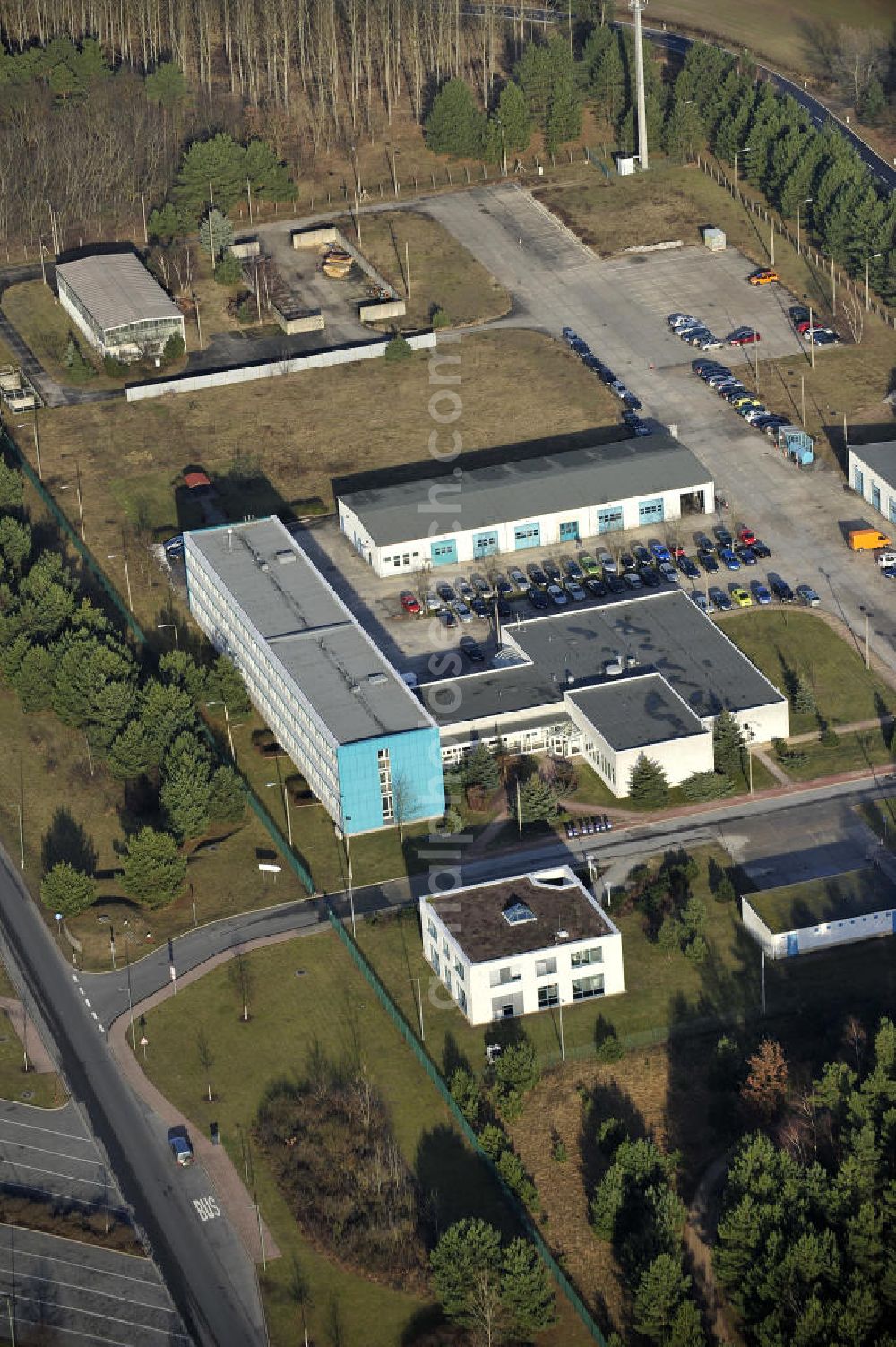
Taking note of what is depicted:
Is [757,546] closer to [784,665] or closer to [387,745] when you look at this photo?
[784,665]

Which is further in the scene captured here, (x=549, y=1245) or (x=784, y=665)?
(x=784, y=665)

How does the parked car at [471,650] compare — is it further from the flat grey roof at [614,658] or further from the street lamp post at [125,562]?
the street lamp post at [125,562]

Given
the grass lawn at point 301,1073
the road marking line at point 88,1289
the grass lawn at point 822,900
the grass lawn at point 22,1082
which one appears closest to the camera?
the grass lawn at point 301,1073

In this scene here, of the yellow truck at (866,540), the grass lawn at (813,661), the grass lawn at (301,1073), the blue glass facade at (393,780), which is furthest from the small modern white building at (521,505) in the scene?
the grass lawn at (301,1073)

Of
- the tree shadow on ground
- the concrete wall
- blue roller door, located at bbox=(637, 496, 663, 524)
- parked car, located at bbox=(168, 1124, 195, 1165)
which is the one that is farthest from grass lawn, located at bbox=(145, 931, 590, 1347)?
blue roller door, located at bbox=(637, 496, 663, 524)

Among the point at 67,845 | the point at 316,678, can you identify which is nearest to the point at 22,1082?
the point at 67,845

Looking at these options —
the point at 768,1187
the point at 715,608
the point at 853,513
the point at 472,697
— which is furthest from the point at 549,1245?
the point at 853,513
